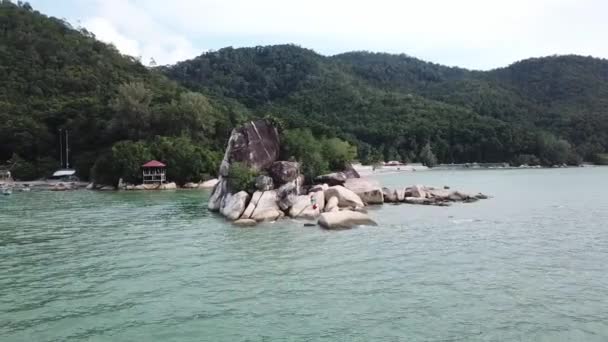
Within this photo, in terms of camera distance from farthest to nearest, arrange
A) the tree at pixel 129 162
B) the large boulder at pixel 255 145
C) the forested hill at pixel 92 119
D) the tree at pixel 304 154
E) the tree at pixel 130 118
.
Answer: the tree at pixel 130 118
the forested hill at pixel 92 119
the tree at pixel 129 162
the tree at pixel 304 154
the large boulder at pixel 255 145

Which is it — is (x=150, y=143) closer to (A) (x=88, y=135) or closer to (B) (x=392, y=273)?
(A) (x=88, y=135)

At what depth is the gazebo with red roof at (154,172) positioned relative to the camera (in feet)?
220

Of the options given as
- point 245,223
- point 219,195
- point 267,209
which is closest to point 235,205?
point 267,209

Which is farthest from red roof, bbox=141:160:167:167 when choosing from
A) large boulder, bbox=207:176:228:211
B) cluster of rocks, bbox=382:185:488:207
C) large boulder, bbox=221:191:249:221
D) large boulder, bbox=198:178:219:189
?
cluster of rocks, bbox=382:185:488:207

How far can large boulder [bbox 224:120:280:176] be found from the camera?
3831cm

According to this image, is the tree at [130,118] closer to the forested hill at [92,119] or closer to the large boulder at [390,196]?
the forested hill at [92,119]

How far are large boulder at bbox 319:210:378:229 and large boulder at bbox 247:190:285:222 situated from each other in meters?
4.68

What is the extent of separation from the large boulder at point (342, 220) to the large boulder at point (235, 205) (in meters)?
7.01

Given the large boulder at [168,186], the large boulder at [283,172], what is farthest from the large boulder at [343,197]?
the large boulder at [168,186]

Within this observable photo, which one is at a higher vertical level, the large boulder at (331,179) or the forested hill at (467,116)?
the forested hill at (467,116)

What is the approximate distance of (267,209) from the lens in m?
32.2

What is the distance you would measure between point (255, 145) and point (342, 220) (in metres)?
14.0

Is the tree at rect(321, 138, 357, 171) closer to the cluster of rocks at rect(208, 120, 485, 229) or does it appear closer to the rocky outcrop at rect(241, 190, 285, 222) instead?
the cluster of rocks at rect(208, 120, 485, 229)

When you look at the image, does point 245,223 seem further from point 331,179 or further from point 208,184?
point 208,184
